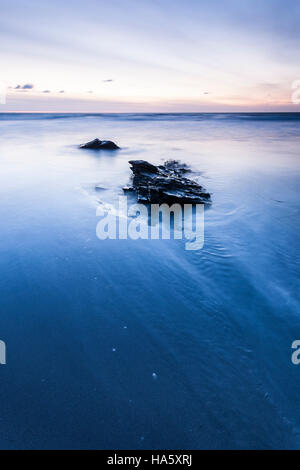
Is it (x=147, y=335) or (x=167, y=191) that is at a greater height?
(x=167, y=191)

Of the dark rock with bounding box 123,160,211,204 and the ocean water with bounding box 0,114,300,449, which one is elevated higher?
the dark rock with bounding box 123,160,211,204

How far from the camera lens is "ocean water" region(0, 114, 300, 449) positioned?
2307 millimetres

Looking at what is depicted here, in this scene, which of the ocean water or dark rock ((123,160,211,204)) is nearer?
the ocean water

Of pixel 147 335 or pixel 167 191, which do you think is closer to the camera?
pixel 147 335

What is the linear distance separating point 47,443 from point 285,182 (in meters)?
10.8

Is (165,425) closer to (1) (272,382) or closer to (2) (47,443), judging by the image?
(2) (47,443)

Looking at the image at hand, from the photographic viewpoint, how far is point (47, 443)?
86.4 inches

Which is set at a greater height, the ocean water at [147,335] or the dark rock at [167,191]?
the dark rock at [167,191]

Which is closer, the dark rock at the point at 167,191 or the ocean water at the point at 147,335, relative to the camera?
the ocean water at the point at 147,335

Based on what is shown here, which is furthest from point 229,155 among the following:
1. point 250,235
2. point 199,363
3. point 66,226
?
point 199,363

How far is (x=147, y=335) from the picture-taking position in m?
3.22

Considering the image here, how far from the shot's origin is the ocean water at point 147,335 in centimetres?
231

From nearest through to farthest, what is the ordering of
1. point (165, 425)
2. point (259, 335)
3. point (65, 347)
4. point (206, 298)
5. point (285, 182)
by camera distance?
point (165, 425)
point (65, 347)
point (259, 335)
point (206, 298)
point (285, 182)
